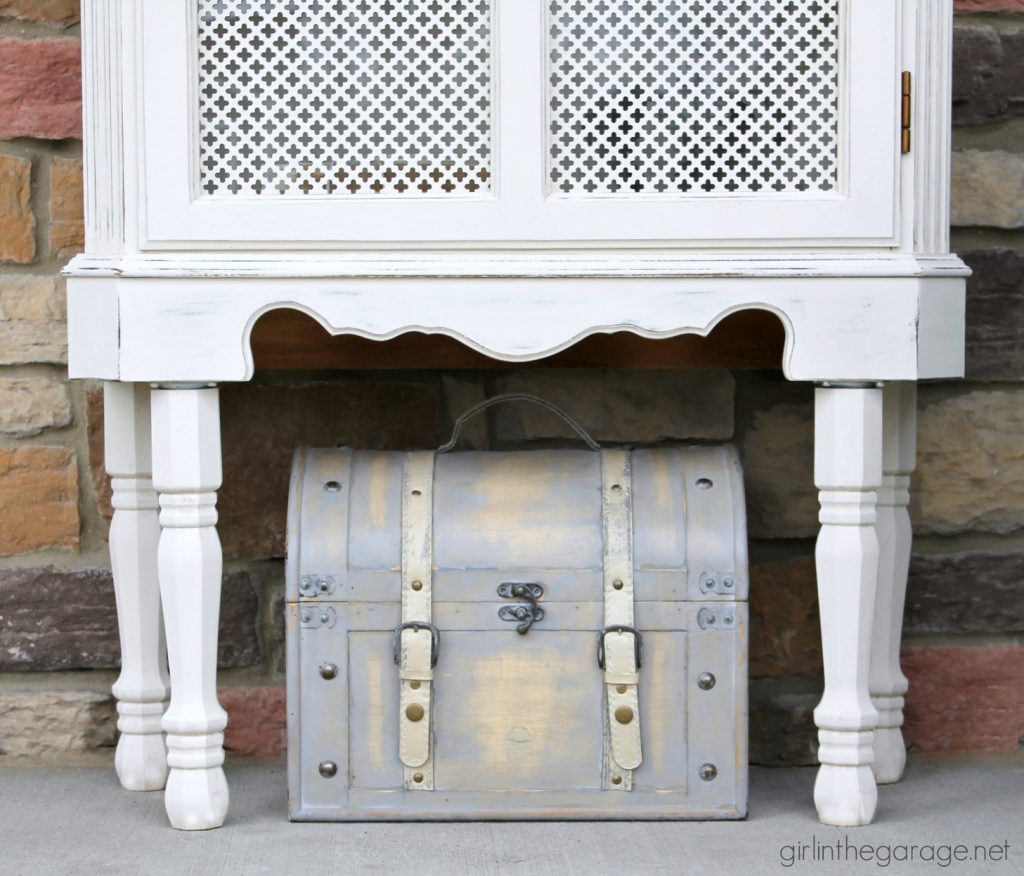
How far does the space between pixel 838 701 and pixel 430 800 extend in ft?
2.00

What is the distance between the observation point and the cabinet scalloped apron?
2.27m

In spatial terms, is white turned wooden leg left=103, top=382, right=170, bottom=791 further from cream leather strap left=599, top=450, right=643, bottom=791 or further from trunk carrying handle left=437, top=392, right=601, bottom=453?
cream leather strap left=599, top=450, right=643, bottom=791

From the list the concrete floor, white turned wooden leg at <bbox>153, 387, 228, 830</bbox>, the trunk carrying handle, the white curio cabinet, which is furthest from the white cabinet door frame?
the concrete floor

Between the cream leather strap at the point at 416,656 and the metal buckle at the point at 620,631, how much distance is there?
0.24 m

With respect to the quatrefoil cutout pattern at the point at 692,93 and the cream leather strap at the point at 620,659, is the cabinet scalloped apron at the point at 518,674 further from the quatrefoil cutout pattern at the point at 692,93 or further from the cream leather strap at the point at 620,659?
the quatrefoil cutout pattern at the point at 692,93

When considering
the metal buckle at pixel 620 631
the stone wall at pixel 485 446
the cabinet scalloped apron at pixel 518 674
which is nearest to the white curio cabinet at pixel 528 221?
the cabinet scalloped apron at pixel 518 674

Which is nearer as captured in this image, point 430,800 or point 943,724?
point 430,800

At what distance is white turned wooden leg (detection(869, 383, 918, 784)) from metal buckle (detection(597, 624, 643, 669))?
41 cm

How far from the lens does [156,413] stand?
220 cm

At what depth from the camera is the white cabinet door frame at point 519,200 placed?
7.11 ft

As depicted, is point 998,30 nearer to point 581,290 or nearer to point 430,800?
point 581,290

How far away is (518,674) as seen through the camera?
227cm

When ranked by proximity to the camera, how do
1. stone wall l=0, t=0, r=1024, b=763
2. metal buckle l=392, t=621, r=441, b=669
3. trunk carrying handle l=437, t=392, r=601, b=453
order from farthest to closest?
1. stone wall l=0, t=0, r=1024, b=763
2. trunk carrying handle l=437, t=392, r=601, b=453
3. metal buckle l=392, t=621, r=441, b=669

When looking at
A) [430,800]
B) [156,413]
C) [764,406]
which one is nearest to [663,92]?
[764,406]
